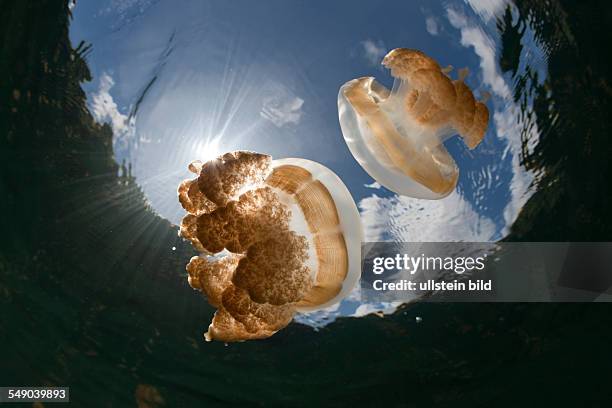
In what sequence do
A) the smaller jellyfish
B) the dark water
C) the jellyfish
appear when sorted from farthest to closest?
the dark water, the smaller jellyfish, the jellyfish

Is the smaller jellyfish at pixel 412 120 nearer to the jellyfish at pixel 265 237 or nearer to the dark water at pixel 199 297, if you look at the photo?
the jellyfish at pixel 265 237

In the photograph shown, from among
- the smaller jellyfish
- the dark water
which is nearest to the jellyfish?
the smaller jellyfish

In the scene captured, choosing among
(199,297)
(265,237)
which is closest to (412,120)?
(265,237)

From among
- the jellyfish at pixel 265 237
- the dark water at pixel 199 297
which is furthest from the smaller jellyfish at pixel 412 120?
the dark water at pixel 199 297

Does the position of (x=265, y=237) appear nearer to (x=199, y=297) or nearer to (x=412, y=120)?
(x=412, y=120)

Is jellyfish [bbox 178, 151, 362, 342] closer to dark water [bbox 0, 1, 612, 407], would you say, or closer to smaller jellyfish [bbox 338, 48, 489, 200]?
smaller jellyfish [bbox 338, 48, 489, 200]

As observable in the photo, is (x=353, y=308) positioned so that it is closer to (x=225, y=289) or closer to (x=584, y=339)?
(x=225, y=289)
